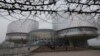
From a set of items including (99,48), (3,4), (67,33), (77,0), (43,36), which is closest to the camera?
(3,4)

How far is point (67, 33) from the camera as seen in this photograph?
120 feet

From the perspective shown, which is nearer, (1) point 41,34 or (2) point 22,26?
(2) point 22,26

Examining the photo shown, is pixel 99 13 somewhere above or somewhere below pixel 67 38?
above

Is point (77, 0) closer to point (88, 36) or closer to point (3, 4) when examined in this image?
point (3, 4)

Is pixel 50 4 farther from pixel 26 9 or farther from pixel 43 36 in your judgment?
pixel 43 36

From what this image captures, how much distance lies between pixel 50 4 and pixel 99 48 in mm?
22965

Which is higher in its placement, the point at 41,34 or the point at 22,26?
the point at 22,26

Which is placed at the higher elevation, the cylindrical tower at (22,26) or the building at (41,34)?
the cylindrical tower at (22,26)

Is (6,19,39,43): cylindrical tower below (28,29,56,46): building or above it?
above

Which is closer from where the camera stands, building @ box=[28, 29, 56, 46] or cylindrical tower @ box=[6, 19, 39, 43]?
cylindrical tower @ box=[6, 19, 39, 43]

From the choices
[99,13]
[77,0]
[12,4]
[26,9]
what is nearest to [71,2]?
[77,0]

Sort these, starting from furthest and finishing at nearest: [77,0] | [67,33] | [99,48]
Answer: [67,33]
[99,48]
[77,0]

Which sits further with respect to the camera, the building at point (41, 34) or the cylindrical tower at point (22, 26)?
the building at point (41, 34)

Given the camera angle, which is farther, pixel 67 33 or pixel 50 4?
pixel 67 33
